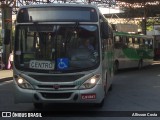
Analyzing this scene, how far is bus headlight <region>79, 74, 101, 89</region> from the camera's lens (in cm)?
1072

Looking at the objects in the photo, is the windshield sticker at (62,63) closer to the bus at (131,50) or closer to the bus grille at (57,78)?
the bus grille at (57,78)

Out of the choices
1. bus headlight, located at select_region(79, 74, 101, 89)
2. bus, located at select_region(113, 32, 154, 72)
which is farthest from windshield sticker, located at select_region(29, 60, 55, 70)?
bus, located at select_region(113, 32, 154, 72)

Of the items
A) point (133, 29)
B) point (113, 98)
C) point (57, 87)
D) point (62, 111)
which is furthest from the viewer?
point (133, 29)

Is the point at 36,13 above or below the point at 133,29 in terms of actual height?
above

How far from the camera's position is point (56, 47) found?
10.8 meters

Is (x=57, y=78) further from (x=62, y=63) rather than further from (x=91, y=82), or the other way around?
(x=91, y=82)

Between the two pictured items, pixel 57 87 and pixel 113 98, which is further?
pixel 113 98

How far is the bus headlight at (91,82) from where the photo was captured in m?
10.7

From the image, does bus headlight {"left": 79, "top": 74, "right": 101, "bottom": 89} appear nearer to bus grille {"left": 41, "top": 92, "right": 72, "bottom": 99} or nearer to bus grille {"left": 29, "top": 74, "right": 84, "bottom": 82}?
bus grille {"left": 29, "top": 74, "right": 84, "bottom": 82}

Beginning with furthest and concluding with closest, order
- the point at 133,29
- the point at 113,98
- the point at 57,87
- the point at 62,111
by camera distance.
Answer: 1. the point at 133,29
2. the point at 113,98
3. the point at 62,111
4. the point at 57,87

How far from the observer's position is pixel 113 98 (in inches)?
574

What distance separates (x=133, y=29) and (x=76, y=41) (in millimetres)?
30693

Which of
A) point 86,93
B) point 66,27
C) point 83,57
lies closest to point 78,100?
point 86,93

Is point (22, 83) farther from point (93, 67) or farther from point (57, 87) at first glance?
point (93, 67)
